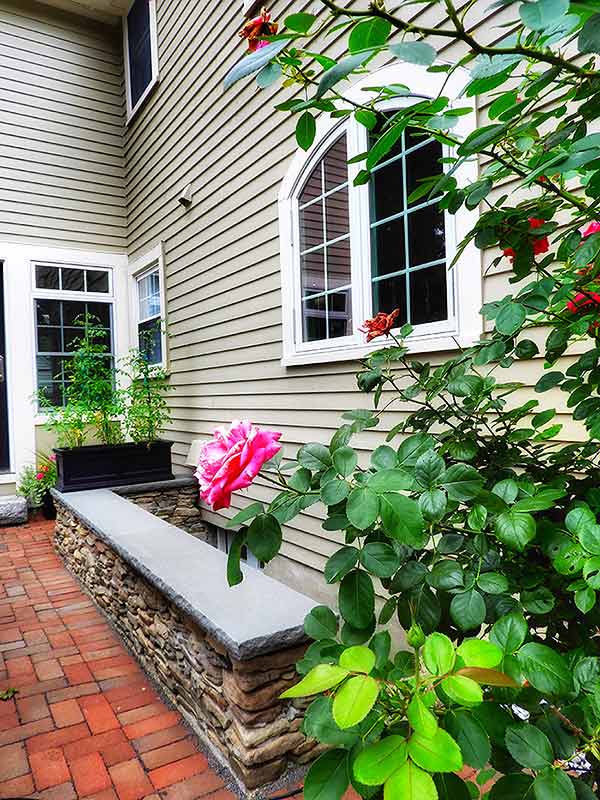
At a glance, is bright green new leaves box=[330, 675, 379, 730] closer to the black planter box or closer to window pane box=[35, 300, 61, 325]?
the black planter box

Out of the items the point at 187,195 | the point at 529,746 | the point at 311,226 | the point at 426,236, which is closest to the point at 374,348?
the point at 426,236

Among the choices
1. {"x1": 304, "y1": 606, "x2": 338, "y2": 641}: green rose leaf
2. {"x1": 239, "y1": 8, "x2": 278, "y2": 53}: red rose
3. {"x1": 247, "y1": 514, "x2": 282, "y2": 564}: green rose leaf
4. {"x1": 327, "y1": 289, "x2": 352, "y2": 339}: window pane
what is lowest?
{"x1": 304, "y1": 606, "x2": 338, "y2": 641}: green rose leaf

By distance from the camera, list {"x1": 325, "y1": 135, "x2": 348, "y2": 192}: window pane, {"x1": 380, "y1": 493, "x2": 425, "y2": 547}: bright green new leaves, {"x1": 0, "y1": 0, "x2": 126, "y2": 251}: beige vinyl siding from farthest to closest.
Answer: {"x1": 0, "y1": 0, "x2": 126, "y2": 251}: beige vinyl siding
{"x1": 325, "y1": 135, "x2": 348, "y2": 192}: window pane
{"x1": 380, "y1": 493, "x2": 425, "y2": 547}: bright green new leaves

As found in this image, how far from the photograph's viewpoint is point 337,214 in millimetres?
3324

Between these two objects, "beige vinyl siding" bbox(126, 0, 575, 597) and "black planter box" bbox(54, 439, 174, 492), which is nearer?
"beige vinyl siding" bbox(126, 0, 575, 597)

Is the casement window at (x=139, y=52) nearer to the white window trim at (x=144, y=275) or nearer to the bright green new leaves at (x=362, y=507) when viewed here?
the white window trim at (x=144, y=275)

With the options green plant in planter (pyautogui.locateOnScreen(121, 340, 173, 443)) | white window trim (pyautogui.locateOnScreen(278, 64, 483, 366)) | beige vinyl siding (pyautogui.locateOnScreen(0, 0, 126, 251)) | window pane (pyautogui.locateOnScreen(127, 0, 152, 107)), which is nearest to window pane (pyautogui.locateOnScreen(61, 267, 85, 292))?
beige vinyl siding (pyautogui.locateOnScreen(0, 0, 126, 251))

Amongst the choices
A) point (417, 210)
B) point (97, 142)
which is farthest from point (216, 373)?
point (97, 142)

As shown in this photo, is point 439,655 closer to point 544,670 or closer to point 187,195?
point 544,670

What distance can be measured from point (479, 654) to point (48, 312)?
6.37 metres

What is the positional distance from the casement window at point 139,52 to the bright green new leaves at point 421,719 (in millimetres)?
6318

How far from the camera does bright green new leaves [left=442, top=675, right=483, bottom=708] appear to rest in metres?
0.53

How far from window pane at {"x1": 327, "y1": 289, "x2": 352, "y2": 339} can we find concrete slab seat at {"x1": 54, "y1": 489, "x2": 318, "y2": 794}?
151 cm

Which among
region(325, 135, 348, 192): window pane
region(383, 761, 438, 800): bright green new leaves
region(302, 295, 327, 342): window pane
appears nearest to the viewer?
region(383, 761, 438, 800): bright green new leaves
